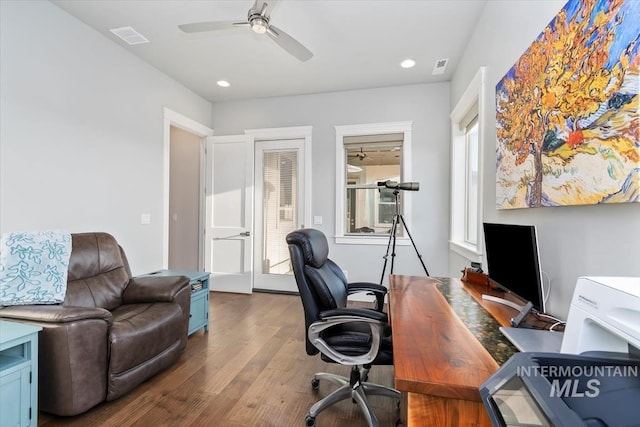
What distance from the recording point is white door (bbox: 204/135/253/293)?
409cm

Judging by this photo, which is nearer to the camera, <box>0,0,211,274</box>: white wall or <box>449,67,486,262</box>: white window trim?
<box>0,0,211,274</box>: white wall

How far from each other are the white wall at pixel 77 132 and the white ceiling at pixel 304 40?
0.85 ft

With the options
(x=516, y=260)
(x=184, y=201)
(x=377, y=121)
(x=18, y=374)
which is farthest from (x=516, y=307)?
(x=184, y=201)

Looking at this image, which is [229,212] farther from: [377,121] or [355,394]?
[355,394]

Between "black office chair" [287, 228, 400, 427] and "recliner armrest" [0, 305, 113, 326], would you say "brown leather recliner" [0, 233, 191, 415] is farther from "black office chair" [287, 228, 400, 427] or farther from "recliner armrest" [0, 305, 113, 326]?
"black office chair" [287, 228, 400, 427]

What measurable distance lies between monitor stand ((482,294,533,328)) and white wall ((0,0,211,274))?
3.05 metres

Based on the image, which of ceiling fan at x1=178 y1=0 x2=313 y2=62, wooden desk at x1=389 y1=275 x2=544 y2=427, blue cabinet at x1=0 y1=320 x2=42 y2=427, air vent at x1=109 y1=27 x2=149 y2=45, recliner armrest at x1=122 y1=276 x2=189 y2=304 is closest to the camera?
wooden desk at x1=389 y1=275 x2=544 y2=427

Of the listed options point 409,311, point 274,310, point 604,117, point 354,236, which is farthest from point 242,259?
point 604,117

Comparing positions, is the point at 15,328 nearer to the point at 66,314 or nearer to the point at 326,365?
the point at 66,314

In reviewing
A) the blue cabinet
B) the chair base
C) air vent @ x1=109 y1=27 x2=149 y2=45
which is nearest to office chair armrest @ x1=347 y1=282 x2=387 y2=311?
the chair base

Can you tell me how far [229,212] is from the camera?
417cm

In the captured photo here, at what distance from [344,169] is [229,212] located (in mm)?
1747

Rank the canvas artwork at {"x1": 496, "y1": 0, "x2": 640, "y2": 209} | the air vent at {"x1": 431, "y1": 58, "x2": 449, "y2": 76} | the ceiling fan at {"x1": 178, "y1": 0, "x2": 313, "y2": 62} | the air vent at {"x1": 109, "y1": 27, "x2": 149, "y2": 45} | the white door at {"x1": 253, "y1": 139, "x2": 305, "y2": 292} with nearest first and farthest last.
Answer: the canvas artwork at {"x1": 496, "y1": 0, "x2": 640, "y2": 209} < the ceiling fan at {"x1": 178, "y1": 0, "x2": 313, "y2": 62} < the air vent at {"x1": 109, "y1": 27, "x2": 149, "y2": 45} < the air vent at {"x1": 431, "y1": 58, "x2": 449, "y2": 76} < the white door at {"x1": 253, "y1": 139, "x2": 305, "y2": 292}

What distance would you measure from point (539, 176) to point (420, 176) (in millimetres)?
2271
